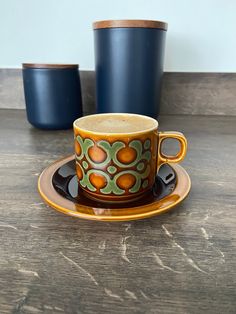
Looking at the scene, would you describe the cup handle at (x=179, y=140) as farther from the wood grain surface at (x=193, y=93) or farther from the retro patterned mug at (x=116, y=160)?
the wood grain surface at (x=193, y=93)

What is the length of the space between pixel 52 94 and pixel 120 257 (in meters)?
0.50

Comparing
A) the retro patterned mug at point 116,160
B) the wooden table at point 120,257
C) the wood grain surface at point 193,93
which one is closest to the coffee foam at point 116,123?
the retro patterned mug at point 116,160

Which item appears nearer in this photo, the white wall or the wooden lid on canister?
the wooden lid on canister

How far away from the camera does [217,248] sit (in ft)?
1.00

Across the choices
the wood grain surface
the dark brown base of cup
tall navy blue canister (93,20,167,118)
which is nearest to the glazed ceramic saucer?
the dark brown base of cup

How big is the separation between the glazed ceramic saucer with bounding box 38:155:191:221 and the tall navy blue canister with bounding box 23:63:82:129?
0.29m

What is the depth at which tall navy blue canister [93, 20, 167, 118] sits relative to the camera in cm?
64

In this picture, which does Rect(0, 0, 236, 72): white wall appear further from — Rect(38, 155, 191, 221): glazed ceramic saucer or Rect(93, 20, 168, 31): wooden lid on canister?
Rect(38, 155, 191, 221): glazed ceramic saucer

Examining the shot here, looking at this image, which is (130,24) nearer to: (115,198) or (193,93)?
(193,93)

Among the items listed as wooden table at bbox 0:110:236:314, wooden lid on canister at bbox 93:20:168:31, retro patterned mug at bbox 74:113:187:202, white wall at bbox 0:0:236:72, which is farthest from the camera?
white wall at bbox 0:0:236:72

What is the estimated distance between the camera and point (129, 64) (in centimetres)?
67

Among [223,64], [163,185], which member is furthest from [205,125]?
[163,185]

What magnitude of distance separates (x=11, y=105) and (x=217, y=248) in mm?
815

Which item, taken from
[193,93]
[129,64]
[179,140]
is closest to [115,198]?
[179,140]
